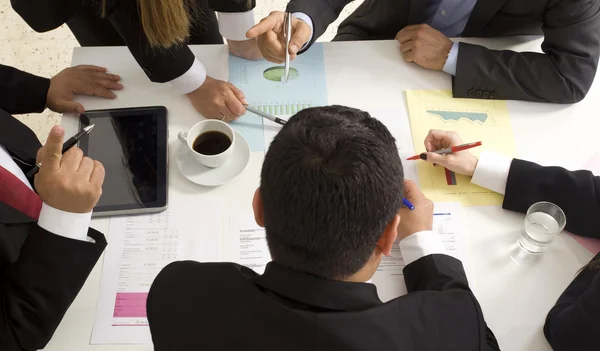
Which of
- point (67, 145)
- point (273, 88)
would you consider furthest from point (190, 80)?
point (67, 145)

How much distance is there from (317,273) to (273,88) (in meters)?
0.63

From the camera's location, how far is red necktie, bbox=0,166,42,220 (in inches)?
35.5

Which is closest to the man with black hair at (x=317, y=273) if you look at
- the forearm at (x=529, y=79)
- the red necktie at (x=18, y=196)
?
the red necktie at (x=18, y=196)

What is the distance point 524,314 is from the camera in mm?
941

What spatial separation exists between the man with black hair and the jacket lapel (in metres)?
0.77

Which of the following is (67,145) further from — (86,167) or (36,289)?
(36,289)

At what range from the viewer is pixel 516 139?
3.80ft

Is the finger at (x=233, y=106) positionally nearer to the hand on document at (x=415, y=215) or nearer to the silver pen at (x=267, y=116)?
the silver pen at (x=267, y=116)

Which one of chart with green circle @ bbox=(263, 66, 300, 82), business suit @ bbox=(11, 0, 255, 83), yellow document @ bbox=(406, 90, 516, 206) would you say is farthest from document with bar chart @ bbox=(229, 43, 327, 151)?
yellow document @ bbox=(406, 90, 516, 206)


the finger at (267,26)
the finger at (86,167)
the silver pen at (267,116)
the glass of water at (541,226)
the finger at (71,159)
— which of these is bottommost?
the glass of water at (541,226)

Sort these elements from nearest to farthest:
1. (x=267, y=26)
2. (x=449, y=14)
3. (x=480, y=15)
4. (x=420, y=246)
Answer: (x=420, y=246)
(x=267, y=26)
(x=480, y=15)
(x=449, y=14)

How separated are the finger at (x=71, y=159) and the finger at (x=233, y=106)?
0.34 m

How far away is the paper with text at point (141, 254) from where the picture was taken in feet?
2.95

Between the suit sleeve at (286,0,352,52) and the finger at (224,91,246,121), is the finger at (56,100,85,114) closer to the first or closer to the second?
the finger at (224,91,246,121)
